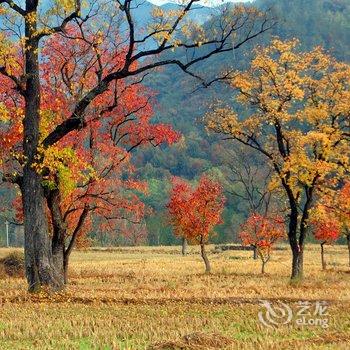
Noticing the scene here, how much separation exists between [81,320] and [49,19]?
10.4 metres

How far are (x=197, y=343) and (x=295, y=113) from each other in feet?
79.9

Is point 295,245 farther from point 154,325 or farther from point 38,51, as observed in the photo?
point 154,325

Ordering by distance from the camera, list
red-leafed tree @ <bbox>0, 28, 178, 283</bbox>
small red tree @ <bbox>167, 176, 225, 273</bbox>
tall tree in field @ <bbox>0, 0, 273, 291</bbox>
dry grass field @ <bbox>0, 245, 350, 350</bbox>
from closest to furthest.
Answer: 1. dry grass field @ <bbox>0, 245, 350, 350</bbox>
2. tall tree in field @ <bbox>0, 0, 273, 291</bbox>
3. red-leafed tree @ <bbox>0, 28, 178, 283</bbox>
4. small red tree @ <bbox>167, 176, 225, 273</bbox>

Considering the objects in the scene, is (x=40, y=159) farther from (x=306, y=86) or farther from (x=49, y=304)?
(x=306, y=86)

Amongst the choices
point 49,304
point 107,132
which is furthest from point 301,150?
point 49,304

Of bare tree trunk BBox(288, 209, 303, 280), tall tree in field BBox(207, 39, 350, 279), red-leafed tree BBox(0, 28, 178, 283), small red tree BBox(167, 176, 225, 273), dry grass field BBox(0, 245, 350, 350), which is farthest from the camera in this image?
small red tree BBox(167, 176, 225, 273)

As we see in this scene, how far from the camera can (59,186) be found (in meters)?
24.4

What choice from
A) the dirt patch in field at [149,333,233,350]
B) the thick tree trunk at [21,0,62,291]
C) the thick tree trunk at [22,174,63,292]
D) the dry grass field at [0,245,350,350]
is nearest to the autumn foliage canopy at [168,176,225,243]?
the thick tree trunk at [21,0,62,291]

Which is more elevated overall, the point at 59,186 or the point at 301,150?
the point at 301,150

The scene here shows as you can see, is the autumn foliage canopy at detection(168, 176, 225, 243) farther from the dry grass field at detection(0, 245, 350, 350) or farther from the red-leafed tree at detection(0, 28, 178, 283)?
the dry grass field at detection(0, 245, 350, 350)

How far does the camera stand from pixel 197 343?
32.3 feet

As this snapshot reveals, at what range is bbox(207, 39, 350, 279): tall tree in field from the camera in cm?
3159

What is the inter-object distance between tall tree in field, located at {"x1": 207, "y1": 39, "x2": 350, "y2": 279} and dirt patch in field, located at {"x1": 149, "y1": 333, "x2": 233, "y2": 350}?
2157cm

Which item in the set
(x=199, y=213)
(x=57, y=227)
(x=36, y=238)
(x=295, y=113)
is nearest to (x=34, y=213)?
(x=36, y=238)
